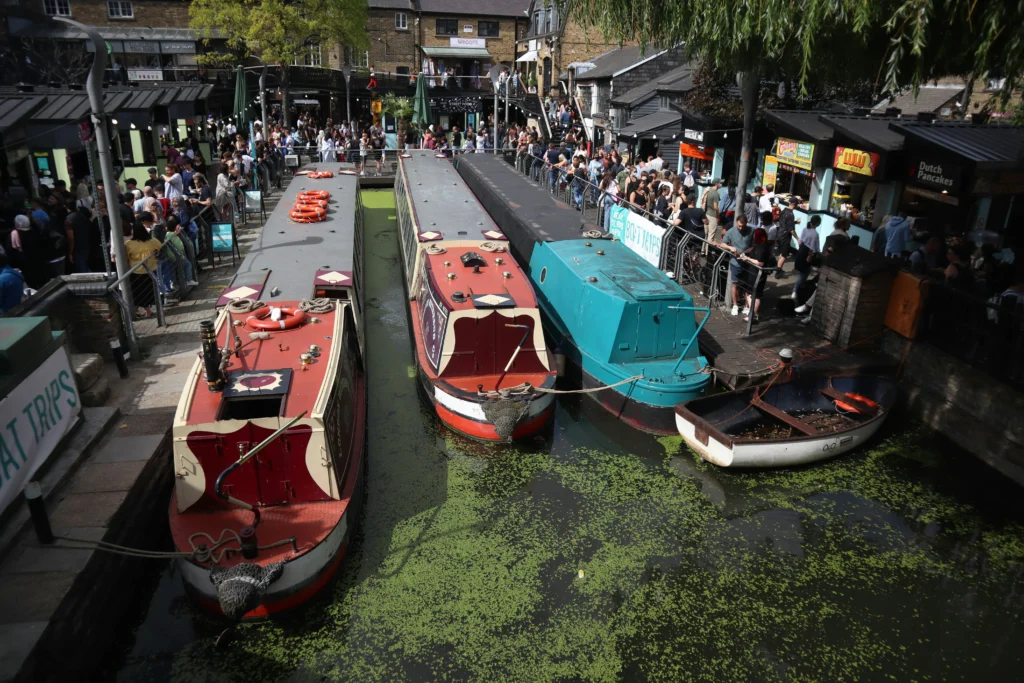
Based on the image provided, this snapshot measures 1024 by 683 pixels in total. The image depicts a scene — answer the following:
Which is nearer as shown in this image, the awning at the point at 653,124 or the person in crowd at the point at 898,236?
the person in crowd at the point at 898,236

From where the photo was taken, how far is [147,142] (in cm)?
2486

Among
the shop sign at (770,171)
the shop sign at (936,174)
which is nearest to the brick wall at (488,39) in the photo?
the shop sign at (770,171)

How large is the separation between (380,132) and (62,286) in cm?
2574

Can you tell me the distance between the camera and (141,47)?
41.4m

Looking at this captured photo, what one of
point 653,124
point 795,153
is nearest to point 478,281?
point 795,153

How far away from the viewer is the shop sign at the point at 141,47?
41.2m

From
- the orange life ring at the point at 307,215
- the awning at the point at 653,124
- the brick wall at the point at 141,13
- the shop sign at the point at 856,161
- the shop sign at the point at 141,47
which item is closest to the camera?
the orange life ring at the point at 307,215

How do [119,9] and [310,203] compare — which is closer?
[310,203]

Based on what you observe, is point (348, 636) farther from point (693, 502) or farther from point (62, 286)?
point (62, 286)

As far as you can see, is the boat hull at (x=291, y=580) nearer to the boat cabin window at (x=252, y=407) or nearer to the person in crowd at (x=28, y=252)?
the boat cabin window at (x=252, y=407)

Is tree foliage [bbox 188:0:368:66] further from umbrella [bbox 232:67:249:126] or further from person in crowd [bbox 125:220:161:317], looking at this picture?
person in crowd [bbox 125:220:161:317]

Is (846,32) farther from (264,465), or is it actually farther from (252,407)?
(264,465)

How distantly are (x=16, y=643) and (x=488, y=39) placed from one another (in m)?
51.3

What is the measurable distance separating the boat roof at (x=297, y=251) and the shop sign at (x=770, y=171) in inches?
503
